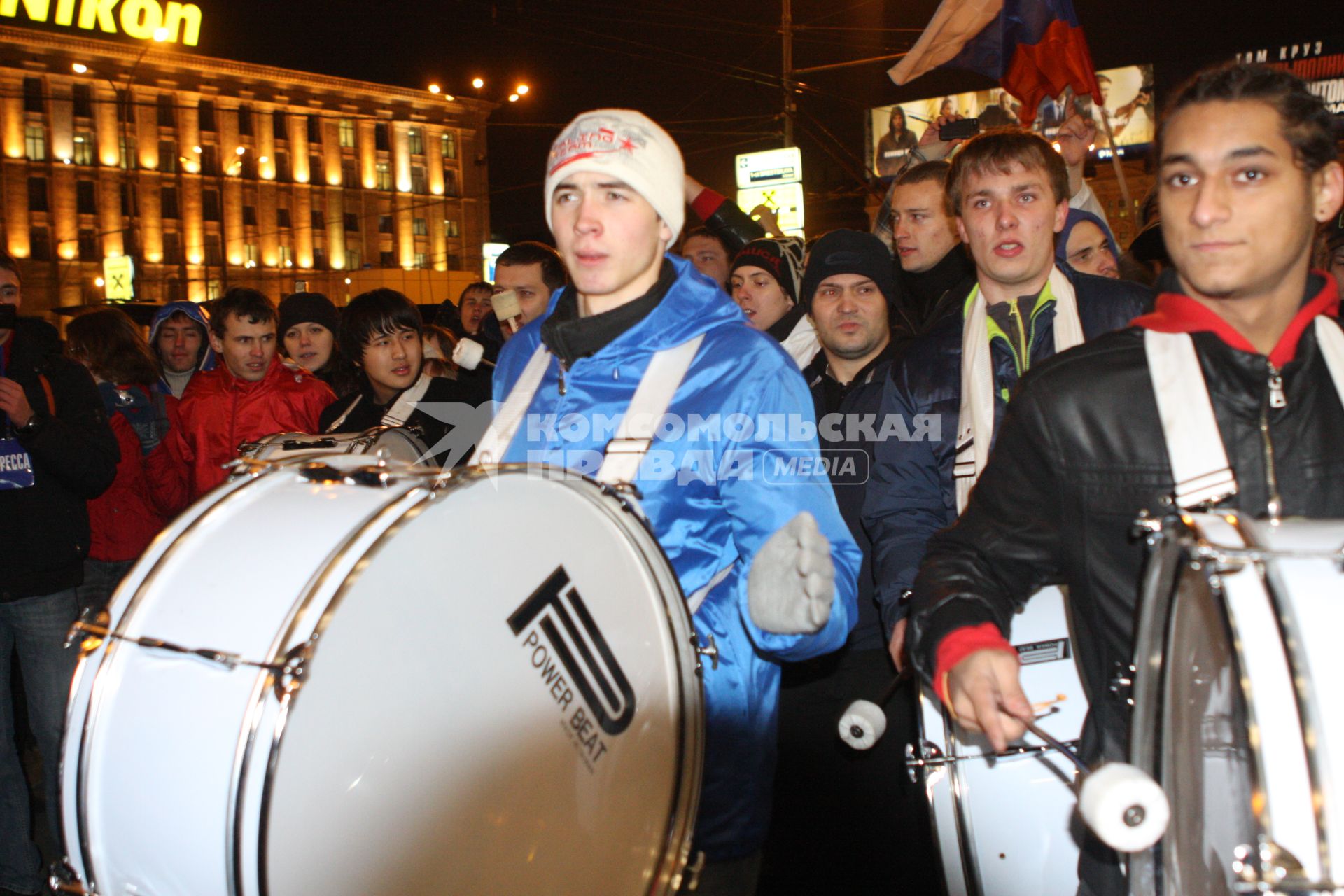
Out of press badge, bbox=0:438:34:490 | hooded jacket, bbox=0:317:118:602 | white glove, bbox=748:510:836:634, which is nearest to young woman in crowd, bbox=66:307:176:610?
hooded jacket, bbox=0:317:118:602

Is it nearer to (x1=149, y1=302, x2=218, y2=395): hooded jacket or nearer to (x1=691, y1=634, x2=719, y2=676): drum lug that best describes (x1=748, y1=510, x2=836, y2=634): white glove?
(x1=691, y1=634, x2=719, y2=676): drum lug

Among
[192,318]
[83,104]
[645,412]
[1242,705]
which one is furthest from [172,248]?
[1242,705]

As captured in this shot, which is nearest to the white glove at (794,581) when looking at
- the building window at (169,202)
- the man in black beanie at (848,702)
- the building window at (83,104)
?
the man in black beanie at (848,702)

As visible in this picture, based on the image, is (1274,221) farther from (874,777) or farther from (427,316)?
(427,316)

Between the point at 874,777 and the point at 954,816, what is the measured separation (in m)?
1.01

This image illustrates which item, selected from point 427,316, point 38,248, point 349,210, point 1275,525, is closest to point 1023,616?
point 1275,525

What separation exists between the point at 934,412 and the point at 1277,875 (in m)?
1.89

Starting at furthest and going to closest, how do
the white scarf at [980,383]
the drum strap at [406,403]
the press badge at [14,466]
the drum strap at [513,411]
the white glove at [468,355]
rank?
1. the white glove at [468,355]
2. the drum strap at [406,403]
3. the press badge at [14,466]
4. the white scarf at [980,383]
5. the drum strap at [513,411]

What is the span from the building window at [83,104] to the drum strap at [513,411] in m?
59.5

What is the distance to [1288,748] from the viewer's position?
1.10 meters

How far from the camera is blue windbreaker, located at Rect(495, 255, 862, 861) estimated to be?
2088mm

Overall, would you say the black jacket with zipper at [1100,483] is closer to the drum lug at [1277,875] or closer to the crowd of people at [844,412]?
the crowd of people at [844,412]

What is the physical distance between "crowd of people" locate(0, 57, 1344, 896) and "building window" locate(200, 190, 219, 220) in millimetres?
60595

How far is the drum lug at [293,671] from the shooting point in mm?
1445
